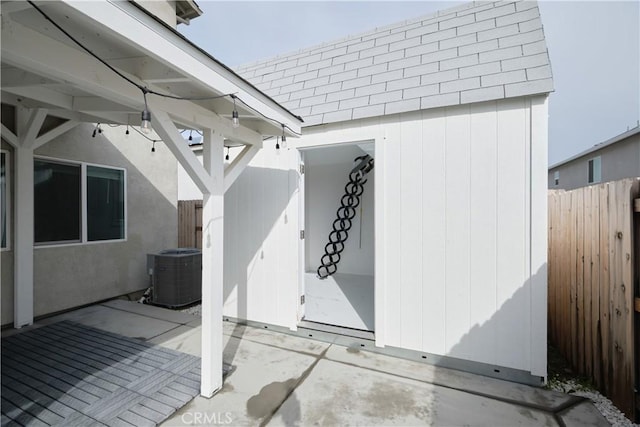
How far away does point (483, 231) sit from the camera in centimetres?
276

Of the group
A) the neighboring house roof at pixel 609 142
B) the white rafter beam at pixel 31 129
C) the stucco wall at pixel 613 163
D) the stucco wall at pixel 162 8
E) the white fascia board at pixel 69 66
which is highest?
the stucco wall at pixel 162 8

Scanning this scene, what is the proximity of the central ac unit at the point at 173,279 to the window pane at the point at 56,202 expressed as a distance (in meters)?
1.20

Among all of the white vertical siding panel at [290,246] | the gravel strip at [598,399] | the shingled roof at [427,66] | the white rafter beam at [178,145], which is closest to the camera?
the white rafter beam at [178,145]

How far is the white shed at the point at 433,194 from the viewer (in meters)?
2.63

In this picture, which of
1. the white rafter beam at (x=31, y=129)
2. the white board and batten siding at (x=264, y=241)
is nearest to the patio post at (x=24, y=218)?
the white rafter beam at (x=31, y=129)

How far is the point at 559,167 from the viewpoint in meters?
11.9

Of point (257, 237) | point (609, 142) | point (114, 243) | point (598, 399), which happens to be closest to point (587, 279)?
point (598, 399)

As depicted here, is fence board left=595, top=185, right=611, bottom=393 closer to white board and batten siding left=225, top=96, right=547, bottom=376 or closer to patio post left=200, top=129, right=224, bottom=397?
white board and batten siding left=225, top=96, right=547, bottom=376

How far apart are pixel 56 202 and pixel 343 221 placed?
4.84 m

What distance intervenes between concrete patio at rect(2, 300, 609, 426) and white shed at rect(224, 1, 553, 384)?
0.22m

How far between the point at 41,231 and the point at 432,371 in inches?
210

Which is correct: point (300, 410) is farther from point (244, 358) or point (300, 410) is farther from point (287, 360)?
point (244, 358)

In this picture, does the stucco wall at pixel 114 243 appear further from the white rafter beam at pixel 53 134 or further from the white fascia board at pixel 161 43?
the white fascia board at pixel 161 43

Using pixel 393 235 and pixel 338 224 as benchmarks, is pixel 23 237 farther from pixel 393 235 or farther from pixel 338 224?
pixel 338 224
